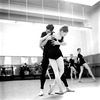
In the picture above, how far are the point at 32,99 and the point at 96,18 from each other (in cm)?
870

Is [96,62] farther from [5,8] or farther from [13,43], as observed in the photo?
[5,8]

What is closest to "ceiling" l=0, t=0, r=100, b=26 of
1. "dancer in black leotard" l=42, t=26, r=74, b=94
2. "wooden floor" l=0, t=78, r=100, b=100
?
"wooden floor" l=0, t=78, r=100, b=100

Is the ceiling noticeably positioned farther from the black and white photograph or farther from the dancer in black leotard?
the dancer in black leotard

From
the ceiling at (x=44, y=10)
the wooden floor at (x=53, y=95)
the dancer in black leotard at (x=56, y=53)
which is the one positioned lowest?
the wooden floor at (x=53, y=95)

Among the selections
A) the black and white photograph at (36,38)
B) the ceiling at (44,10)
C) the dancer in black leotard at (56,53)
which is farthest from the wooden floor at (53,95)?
the ceiling at (44,10)

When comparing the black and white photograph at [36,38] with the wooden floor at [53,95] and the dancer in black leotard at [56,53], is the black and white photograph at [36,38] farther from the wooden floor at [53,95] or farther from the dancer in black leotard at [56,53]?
the dancer in black leotard at [56,53]

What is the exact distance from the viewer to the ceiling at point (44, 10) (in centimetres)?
828

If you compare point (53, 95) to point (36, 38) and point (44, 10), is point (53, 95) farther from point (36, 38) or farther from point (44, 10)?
point (36, 38)

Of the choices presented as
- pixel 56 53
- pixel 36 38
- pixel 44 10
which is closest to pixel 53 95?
pixel 56 53

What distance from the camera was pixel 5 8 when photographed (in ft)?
26.6

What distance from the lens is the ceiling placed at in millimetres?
8281

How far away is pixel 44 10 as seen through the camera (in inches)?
356

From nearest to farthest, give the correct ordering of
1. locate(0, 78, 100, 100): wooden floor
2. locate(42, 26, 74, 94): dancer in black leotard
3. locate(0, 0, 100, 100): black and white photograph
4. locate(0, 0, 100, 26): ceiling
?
locate(0, 78, 100, 100): wooden floor → locate(42, 26, 74, 94): dancer in black leotard → locate(0, 0, 100, 26): ceiling → locate(0, 0, 100, 100): black and white photograph

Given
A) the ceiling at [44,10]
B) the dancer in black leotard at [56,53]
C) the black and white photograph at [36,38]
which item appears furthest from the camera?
the black and white photograph at [36,38]
